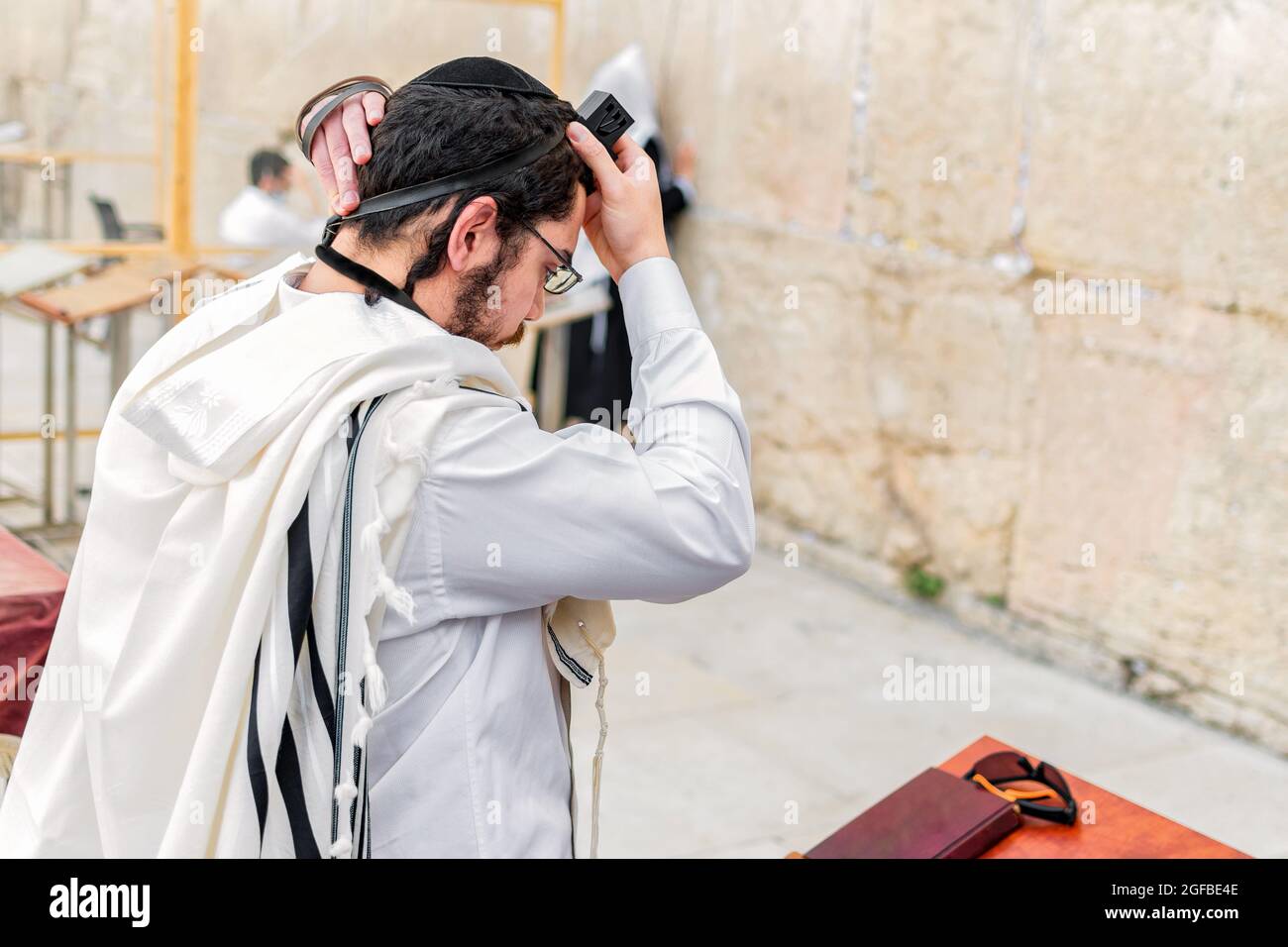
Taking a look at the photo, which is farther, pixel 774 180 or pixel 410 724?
pixel 774 180

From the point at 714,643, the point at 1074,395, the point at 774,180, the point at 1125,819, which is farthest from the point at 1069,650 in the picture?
the point at 1125,819

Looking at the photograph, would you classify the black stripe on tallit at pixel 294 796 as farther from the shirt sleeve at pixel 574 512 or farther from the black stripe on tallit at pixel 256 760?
the shirt sleeve at pixel 574 512

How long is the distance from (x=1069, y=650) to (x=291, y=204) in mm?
4118

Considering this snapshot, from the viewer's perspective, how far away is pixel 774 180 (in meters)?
5.69

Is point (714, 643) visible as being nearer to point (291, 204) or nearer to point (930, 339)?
point (930, 339)

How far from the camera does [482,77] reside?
152cm

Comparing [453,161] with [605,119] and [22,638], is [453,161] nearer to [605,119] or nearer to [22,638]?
[605,119]

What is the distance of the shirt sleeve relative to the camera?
140 cm

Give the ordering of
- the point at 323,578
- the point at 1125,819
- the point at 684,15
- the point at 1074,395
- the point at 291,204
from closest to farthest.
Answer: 1. the point at 323,578
2. the point at 1125,819
3. the point at 1074,395
4. the point at 684,15
5. the point at 291,204

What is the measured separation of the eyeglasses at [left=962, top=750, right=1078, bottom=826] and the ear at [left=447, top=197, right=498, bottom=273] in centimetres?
102

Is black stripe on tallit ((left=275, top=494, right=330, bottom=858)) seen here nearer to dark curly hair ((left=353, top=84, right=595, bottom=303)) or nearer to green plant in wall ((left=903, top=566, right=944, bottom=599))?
dark curly hair ((left=353, top=84, right=595, bottom=303))

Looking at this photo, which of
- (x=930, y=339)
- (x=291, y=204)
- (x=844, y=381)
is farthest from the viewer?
(x=291, y=204)

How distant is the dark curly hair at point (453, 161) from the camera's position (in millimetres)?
1476

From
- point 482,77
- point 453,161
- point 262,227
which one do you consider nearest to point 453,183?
point 453,161
